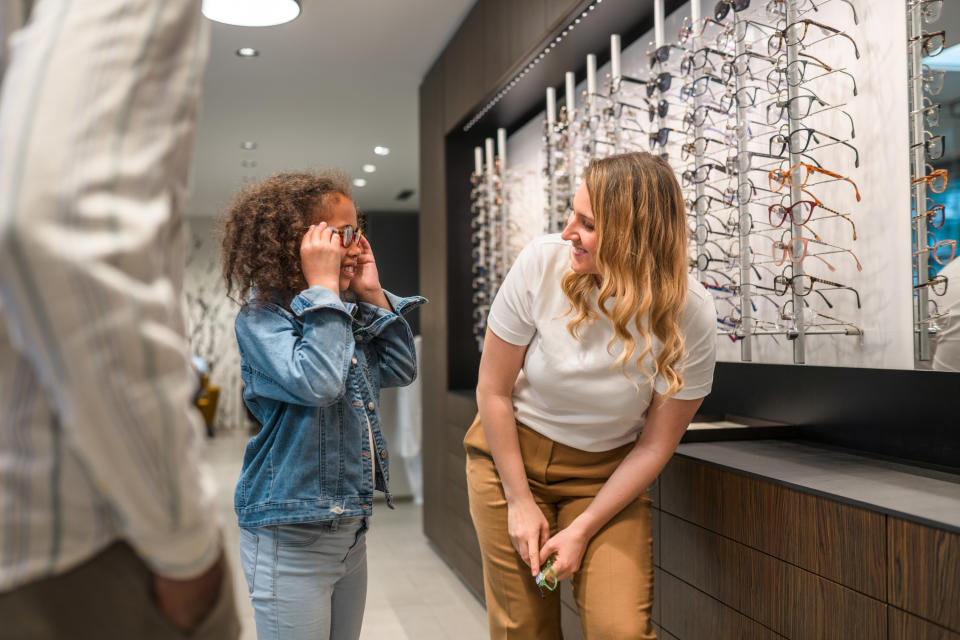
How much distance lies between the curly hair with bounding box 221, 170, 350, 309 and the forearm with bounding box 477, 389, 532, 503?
18.9 inches

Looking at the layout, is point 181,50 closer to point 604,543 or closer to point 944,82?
point 604,543

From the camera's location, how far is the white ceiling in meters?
3.77

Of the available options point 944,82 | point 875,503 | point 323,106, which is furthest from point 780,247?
point 323,106

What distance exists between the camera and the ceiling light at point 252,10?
305cm

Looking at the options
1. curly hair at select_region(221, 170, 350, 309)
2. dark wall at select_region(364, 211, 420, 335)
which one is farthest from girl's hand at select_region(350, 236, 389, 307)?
dark wall at select_region(364, 211, 420, 335)

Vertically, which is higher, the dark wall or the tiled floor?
the dark wall

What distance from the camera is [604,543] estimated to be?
57.9 inches

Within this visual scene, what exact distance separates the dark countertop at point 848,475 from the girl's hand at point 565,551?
0.34 meters

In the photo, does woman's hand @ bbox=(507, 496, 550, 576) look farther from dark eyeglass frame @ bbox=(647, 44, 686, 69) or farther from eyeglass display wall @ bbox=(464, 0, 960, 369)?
dark eyeglass frame @ bbox=(647, 44, 686, 69)

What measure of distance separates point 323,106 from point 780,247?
406 cm

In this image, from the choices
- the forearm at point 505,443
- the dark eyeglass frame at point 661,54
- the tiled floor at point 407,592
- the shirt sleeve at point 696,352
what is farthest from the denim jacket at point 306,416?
the dark eyeglass frame at point 661,54

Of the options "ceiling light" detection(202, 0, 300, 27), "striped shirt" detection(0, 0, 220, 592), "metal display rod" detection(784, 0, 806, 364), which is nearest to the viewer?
"striped shirt" detection(0, 0, 220, 592)

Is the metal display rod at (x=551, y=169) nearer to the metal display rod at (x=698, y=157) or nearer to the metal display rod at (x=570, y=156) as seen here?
the metal display rod at (x=570, y=156)

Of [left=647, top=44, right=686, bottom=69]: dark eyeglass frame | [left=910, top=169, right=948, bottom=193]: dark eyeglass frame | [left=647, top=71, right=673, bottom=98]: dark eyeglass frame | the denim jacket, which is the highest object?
[left=647, top=44, right=686, bottom=69]: dark eyeglass frame
